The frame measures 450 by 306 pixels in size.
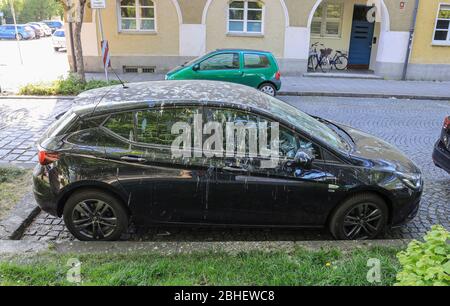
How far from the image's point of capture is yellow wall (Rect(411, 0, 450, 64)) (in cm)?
1669

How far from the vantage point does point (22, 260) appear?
3.53m

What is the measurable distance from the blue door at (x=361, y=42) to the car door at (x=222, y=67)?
10223mm

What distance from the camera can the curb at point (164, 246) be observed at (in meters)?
3.77

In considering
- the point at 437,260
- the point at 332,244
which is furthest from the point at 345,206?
the point at 437,260

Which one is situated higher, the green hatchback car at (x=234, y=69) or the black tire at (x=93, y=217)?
the green hatchback car at (x=234, y=69)

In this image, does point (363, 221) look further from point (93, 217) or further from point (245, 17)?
point (245, 17)

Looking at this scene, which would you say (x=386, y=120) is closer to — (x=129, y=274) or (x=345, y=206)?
(x=345, y=206)

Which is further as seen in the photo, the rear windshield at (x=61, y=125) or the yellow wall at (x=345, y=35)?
the yellow wall at (x=345, y=35)

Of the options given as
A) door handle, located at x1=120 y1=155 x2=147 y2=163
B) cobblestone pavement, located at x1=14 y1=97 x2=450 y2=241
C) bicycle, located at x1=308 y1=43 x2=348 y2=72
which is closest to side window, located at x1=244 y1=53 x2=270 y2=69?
cobblestone pavement, located at x1=14 y1=97 x2=450 y2=241

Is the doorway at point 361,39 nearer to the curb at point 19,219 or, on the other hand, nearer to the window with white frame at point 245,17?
the window with white frame at point 245,17

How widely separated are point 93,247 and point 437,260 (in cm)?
304

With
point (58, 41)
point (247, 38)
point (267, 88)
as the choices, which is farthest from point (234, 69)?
point (58, 41)

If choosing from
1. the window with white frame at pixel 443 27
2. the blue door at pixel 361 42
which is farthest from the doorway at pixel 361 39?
the window with white frame at pixel 443 27

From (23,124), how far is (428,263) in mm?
8478
